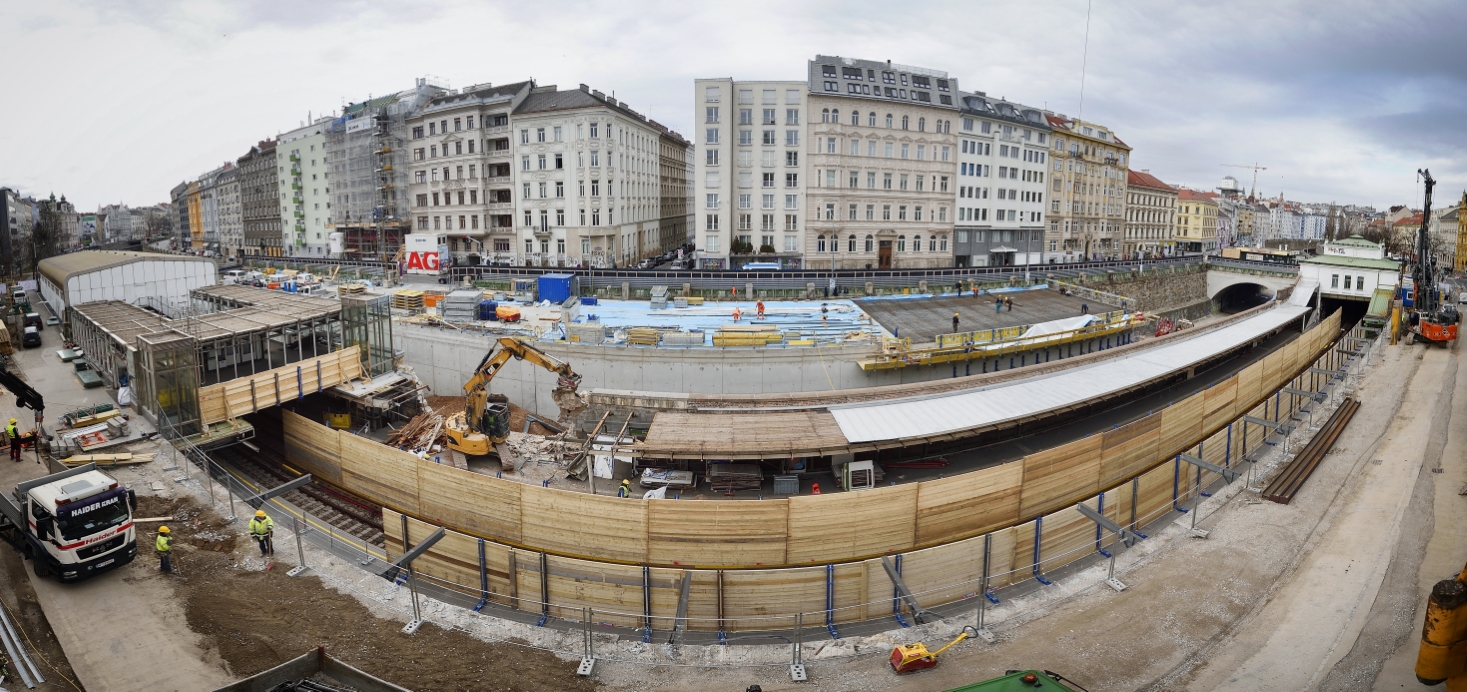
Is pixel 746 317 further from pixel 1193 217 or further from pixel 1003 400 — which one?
pixel 1193 217

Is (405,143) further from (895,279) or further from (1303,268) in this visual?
(1303,268)

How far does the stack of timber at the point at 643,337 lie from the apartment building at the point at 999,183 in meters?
47.1

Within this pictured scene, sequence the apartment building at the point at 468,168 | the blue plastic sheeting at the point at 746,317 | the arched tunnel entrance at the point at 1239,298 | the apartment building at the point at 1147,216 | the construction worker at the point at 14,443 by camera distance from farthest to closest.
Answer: the apartment building at the point at 1147,216, the arched tunnel entrance at the point at 1239,298, the apartment building at the point at 468,168, the blue plastic sheeting at the point at 746,317, the construction worker at the point at 14,443

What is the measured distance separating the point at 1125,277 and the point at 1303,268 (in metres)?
14.0

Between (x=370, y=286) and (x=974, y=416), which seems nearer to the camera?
(x=974, y=416)

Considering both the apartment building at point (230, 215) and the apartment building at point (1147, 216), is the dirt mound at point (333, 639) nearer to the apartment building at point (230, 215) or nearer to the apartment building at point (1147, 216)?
the apartment building at point (1147, 216)

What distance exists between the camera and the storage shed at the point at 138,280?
38594 mm

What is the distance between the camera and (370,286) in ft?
189

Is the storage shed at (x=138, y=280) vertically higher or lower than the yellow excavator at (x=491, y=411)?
higher

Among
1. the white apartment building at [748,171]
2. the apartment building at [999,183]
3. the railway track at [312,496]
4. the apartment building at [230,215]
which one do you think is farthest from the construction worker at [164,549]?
the apartment building at [230,215]

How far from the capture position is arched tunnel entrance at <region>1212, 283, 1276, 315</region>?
78.4 metres

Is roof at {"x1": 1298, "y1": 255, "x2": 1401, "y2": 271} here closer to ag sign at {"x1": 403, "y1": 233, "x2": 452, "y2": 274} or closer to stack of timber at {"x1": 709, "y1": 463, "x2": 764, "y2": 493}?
stack of timber at {"x1": 709, "y1": 463, "x2": 764, "y2": 493}

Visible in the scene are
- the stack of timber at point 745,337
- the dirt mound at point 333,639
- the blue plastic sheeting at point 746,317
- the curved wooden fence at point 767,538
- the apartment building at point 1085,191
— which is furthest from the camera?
the apartment building at point 1085,191

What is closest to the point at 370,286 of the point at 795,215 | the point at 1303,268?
the point at 795,215
